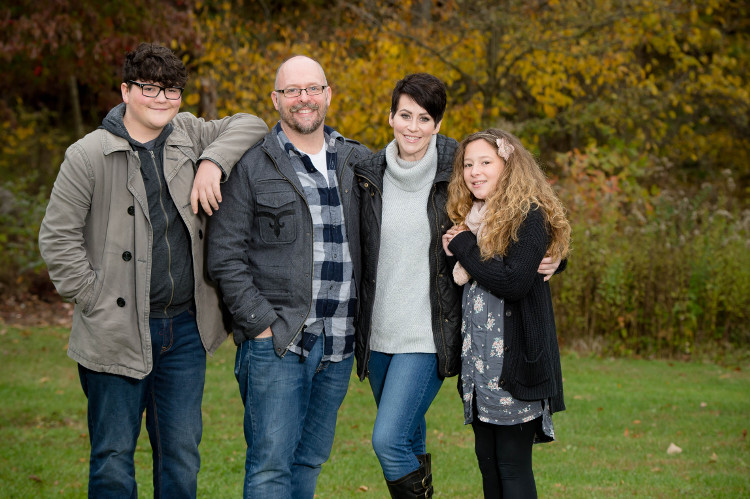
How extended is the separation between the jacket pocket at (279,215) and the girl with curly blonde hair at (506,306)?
663 mm

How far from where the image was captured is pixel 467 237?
3369mm

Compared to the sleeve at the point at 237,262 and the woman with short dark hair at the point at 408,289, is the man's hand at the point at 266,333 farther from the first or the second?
the woman with short dark hair at the point at 408,289

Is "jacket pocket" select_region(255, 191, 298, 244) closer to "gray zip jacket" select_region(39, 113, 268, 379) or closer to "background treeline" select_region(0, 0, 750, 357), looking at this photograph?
"gray zip jacket" select_region(39, 113, 268, 379)

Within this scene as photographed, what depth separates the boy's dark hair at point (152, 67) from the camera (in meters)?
3.32

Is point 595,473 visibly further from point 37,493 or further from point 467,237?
point 37,493

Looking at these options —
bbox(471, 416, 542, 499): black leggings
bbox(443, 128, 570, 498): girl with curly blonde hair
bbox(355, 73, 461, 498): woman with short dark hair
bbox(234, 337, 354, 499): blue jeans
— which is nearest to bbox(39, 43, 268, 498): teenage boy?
bbox(234, 337, 354, 499): blue jeans

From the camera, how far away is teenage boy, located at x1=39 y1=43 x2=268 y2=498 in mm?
3254

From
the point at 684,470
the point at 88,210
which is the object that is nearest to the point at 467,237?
the point at 88,210

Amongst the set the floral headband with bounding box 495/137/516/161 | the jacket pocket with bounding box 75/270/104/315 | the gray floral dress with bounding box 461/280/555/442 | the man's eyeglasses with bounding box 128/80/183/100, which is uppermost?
the man's eyeglasses with bounding box 128/80/183/100

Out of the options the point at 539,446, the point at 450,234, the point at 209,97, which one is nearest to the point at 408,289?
the point at 450,234

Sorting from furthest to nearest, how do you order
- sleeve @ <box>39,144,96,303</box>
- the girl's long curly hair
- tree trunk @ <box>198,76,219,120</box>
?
1. tree trunk @ <box>198,76,219,120</box>
2. the girl's long curly hair
3. sleeve @ <box>39,144,96,303</box>

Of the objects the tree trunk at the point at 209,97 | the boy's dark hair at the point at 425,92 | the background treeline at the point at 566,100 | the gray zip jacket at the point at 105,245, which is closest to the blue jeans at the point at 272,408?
the gray zip jacket at the point at 105,245

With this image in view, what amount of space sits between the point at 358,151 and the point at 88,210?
1.21 metres

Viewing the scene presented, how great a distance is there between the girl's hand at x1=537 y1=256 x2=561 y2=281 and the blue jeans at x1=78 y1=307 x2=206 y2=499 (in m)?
1.51
